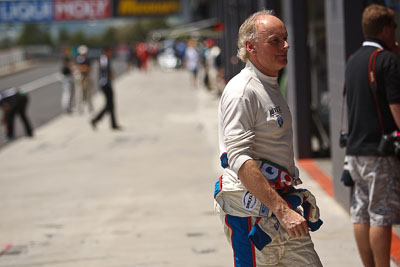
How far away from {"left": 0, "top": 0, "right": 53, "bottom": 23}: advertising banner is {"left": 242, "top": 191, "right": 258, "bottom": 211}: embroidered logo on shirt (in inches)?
2341

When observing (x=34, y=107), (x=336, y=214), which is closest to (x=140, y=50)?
(x=34, y=107)

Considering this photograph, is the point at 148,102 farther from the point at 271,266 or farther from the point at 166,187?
the point at 271,266

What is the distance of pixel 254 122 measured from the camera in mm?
3611

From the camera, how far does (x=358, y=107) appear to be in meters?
5.09

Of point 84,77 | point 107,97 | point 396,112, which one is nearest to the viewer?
point 396,112

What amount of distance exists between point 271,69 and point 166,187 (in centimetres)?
659

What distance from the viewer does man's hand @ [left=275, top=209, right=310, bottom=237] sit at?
347 cm

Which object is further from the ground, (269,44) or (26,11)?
(26,11)

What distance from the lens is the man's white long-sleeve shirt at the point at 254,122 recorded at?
3.56 m

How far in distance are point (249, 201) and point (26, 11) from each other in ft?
196

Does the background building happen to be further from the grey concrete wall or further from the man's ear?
the man's ear

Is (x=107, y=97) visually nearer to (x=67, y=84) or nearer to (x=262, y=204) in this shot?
(x=67, y=84)

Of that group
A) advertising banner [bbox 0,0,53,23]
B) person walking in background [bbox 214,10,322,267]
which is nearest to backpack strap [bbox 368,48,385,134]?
person walking in background [bbox 214,10,322,267]

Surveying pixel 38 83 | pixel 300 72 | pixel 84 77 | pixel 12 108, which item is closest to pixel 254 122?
pixel 300 72
